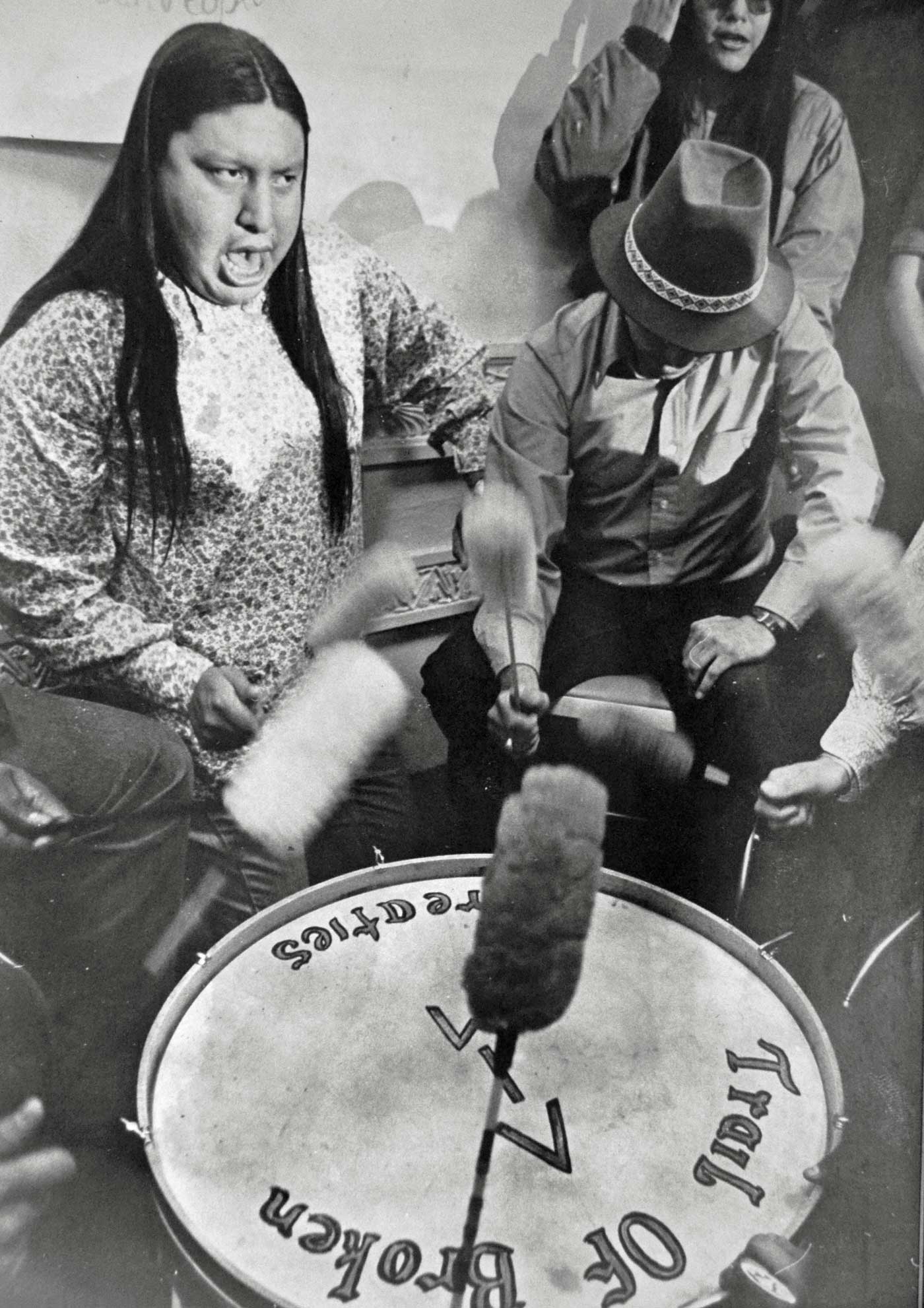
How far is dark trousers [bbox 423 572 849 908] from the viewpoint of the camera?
5.78 ft

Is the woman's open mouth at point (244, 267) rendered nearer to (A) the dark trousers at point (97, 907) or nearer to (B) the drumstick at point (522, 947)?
(A) the dark trousers at point (97, 907)

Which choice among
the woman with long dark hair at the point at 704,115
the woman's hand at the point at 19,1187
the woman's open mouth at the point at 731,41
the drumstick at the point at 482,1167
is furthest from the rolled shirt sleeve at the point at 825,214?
the woman's hand at the point at 19,1187

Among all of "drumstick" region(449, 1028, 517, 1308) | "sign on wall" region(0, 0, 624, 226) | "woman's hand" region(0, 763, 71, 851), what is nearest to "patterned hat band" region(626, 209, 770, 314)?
"sign on wall" region(0, 0, 624, 226)

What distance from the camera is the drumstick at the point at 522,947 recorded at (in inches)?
60.2

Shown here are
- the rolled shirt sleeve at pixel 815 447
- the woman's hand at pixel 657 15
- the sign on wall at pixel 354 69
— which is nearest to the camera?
the sign on wall at pixel 354 69

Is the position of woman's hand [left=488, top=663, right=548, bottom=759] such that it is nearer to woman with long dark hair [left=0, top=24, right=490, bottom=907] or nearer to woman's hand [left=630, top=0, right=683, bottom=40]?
woman with long dark hair [left=0, top=24, right=490, bottom=907]

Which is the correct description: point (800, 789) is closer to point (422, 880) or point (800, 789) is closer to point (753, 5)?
point (422, 880)

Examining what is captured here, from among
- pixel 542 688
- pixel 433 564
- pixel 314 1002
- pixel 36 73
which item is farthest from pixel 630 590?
pixel 36 73

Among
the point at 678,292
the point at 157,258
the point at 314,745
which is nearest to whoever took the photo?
the point at 157,258

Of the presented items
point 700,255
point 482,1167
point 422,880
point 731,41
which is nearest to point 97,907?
point 422,880

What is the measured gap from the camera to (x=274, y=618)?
168 centimetres

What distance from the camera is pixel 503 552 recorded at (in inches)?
69.1

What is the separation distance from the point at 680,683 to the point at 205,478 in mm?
922

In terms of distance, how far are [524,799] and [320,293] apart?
3.11 ft
